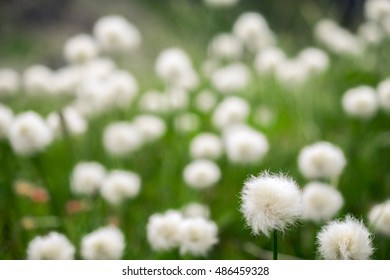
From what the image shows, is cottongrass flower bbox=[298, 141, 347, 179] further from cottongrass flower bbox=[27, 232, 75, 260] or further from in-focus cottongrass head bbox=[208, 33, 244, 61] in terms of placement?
in-focus cottongrass head bbox=[208, 33, 244, 61]

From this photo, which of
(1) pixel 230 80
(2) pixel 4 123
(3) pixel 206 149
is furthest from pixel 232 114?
(2) pixel 4 123

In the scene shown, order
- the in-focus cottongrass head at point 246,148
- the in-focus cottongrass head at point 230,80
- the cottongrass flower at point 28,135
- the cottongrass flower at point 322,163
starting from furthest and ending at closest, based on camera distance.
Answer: the in-focus cottongrass head at point 230,80 → the in-focus cottongrass head at point 246,148 → the cottongrass flower at point 28,135 → the cottongrass flower at point 322,163

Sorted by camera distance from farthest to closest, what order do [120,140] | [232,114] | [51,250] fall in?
1. [232,114]
2. [120,140]
3. [51,250]

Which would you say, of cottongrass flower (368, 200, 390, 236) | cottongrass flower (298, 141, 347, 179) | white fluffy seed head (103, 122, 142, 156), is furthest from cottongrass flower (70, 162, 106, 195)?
cottongrass flower (368, 200, 390, 236)

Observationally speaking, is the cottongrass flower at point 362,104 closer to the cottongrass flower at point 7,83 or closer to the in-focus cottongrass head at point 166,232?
the in-focus cottongrass head at point 166,232

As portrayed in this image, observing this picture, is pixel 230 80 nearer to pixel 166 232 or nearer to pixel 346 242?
pixel 166 232

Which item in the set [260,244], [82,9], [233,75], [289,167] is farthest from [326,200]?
[82,9]

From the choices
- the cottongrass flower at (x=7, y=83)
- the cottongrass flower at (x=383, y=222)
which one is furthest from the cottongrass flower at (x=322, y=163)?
the cottongrass flower at (x=7, y=83)

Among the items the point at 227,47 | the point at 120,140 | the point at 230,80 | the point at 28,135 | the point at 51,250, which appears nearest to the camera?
the point at 51,250
